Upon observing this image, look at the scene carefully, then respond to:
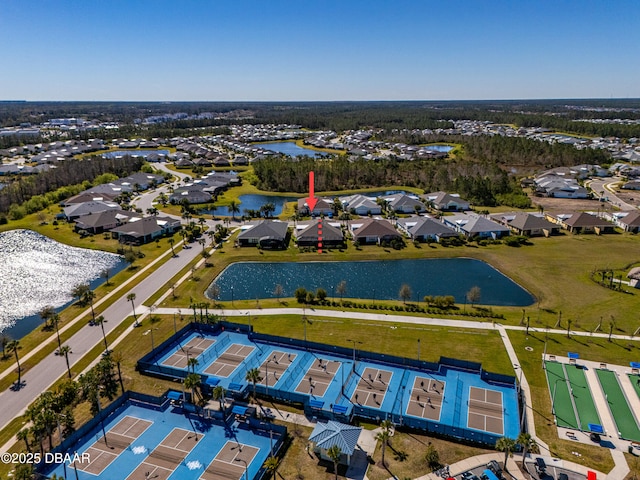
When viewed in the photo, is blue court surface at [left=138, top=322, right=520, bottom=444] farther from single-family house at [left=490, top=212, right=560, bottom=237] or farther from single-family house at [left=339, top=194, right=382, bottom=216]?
single-family house at [left=339, top=194, right=382, bottom=216]

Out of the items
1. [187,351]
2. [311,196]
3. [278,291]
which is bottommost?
[187,351]

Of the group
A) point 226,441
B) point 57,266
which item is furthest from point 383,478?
point 57,266

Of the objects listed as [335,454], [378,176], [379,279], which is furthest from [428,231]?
[335,454]

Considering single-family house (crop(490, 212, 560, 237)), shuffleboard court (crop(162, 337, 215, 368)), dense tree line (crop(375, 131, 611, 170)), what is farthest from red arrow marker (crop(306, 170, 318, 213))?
dense tree line (crop(375, 131, 611, 170))

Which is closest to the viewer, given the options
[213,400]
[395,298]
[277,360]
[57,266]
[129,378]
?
[213,400]

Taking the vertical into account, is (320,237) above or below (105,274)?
above

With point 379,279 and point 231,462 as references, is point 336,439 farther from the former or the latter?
point 379,279

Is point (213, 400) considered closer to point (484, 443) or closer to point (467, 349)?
point (484, 443)
